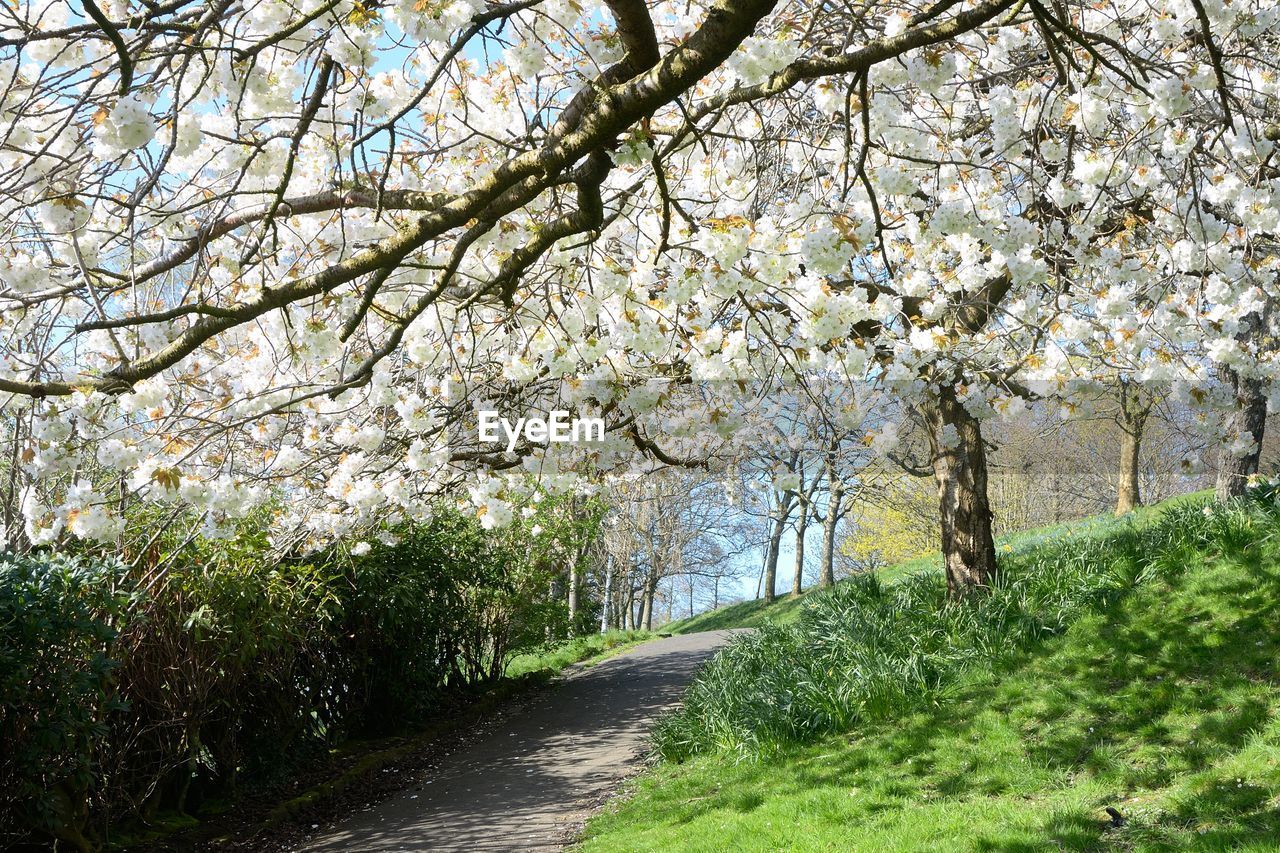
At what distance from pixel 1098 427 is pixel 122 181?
21433 millimetres

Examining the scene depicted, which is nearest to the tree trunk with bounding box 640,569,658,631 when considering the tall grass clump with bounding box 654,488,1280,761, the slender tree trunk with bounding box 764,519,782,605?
the slender tree trunk with bounding box 764,519,782,605

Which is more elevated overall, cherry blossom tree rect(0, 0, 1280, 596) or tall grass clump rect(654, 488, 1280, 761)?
cherry blossom tree rect(0, 0, 1280, 596)

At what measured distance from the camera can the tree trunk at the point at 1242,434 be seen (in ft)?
25.5

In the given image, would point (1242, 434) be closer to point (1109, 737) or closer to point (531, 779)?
point (1109, 737)

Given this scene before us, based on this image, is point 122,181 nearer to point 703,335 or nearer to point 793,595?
point 703,335

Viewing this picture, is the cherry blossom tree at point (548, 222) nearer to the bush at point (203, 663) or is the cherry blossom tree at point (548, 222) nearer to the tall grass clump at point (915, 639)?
the bush at point (203, 663)

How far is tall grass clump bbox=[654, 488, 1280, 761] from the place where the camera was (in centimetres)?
592

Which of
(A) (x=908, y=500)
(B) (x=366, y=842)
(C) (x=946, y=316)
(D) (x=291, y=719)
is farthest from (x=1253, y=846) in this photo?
(A) (x=908, y=500)

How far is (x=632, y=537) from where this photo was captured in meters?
20.2

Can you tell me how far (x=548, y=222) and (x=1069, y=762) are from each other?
3.76 m

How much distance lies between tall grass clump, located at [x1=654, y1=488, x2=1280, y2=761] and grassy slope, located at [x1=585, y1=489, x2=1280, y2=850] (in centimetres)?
17

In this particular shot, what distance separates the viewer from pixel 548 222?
378cm

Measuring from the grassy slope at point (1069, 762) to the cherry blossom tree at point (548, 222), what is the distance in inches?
61.8

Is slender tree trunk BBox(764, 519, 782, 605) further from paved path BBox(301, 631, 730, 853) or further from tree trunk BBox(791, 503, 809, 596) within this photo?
paved path BBox(301, 631, 730, 853)
